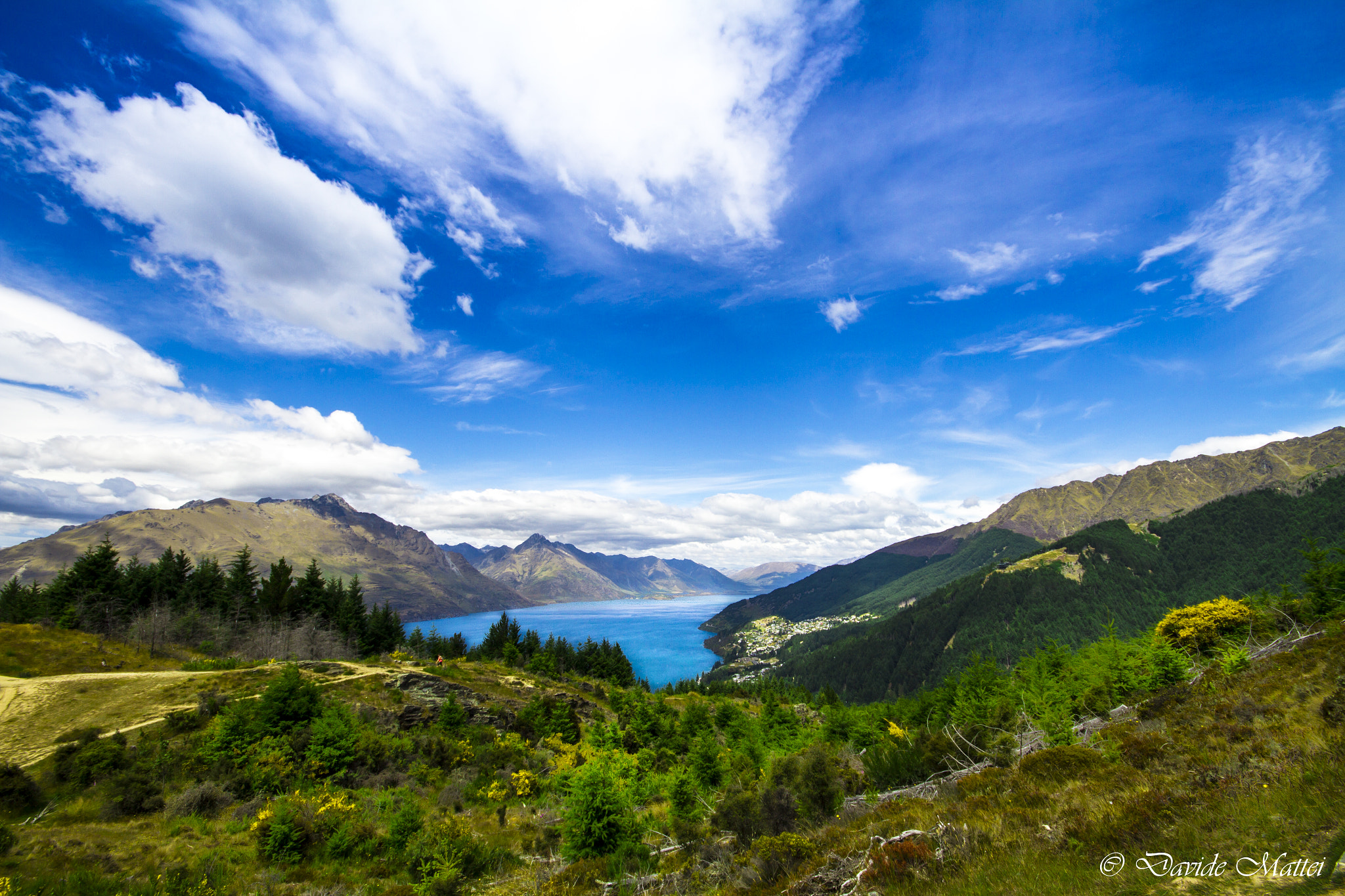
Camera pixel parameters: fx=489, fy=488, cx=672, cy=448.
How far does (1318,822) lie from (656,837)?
62.8 ft

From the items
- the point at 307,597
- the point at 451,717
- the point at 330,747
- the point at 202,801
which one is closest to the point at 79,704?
the point at 330,747

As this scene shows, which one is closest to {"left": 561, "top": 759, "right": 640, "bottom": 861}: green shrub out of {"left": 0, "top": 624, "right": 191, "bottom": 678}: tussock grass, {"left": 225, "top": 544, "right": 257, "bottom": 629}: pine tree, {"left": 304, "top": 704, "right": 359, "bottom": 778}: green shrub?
{"left": 304, "top": 704, "right": 359, "bottom": 778}: green shrub

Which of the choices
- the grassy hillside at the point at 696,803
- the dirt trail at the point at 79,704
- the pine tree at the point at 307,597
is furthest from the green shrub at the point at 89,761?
the pine tree at the point at 307,597

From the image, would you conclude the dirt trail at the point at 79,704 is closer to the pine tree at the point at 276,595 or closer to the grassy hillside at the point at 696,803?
the grassy hillside at the point at 696,803

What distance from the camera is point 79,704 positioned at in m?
27.4

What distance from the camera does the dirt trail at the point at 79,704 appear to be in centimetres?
2336

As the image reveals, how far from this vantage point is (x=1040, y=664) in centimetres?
4147

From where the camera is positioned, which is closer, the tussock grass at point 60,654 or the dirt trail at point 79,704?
the dirt trail at point 79,704

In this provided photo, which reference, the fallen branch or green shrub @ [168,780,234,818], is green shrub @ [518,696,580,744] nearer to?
green shrub @ [168,780,234,818]

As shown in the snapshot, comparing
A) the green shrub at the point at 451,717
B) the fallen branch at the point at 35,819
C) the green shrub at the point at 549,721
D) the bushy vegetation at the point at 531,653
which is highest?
the fallen branch at the point at 35,819

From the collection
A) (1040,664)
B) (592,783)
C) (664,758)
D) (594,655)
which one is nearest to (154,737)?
(592,783)

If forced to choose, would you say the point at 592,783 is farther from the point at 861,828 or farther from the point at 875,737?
the point at 875,737

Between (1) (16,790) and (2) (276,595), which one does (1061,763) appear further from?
(2) (276,595)

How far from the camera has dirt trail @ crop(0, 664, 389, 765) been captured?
23.4 m
